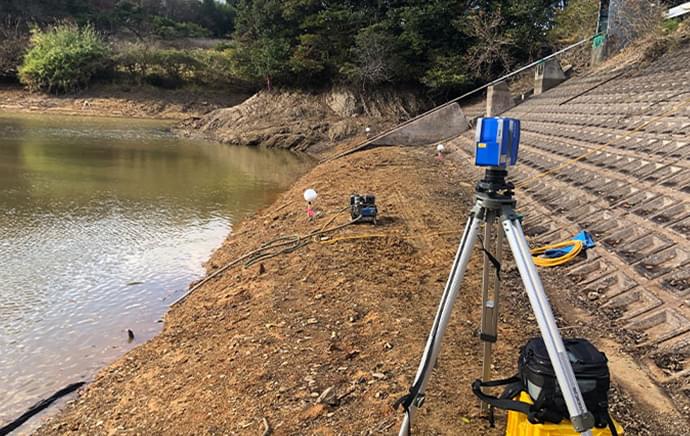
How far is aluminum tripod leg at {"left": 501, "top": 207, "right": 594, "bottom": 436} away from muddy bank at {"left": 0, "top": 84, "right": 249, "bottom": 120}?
118ft

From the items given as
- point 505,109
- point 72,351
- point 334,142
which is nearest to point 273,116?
point 334,142

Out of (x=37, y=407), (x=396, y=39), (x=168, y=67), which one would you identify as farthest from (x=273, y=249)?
(x=168, y=67)

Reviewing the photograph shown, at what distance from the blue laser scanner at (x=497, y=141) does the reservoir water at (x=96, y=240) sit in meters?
4.45

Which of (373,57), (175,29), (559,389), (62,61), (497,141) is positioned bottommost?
(559,389)

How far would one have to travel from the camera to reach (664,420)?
9.98 feet

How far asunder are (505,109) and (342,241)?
14.4 m

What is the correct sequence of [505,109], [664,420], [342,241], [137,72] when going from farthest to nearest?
[137,72] → [505,109] → [342,241] → [664,420]

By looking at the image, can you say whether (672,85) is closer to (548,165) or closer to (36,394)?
(548,165)

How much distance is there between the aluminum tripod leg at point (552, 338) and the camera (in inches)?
76.2

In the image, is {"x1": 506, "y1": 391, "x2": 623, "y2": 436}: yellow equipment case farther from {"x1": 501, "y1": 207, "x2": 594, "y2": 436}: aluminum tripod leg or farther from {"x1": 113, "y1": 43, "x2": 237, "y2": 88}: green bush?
{"x1": 113, "y1": 43, "x2": 237, "y2": 88}: green bush

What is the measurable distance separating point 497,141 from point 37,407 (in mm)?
4434

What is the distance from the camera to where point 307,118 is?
85.8 ft

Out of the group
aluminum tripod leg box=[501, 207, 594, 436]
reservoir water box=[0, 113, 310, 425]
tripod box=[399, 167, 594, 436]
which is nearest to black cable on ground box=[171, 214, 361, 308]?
reservoir water box=[0, 113, 310, 425]

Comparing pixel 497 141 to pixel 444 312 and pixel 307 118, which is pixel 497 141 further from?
pixel 307 118
